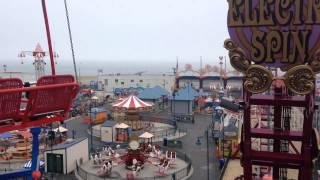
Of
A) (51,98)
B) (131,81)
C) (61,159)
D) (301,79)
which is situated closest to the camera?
(51,98)

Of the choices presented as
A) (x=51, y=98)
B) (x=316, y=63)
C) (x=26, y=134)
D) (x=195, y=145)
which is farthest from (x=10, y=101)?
(x=26, y=134)

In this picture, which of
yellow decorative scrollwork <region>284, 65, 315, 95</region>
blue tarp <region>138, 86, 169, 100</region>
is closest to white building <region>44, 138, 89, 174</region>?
yellow decorative scrollwork <region>284, 65, 315, 95</region>

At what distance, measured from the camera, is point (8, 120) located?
19.8 ft

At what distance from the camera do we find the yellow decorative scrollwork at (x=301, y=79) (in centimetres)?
922

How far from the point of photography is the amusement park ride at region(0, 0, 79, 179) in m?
5.95

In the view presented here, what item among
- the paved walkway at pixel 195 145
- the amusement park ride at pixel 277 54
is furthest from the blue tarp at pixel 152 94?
the amusement park ride at pixel 277 54

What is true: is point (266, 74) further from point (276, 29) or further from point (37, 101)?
point (37, 101)

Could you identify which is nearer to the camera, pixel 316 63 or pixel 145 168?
pixel 316 63

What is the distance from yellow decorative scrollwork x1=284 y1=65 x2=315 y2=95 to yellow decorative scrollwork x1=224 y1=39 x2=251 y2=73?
3.88 feet

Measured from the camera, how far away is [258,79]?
9516 millimetres

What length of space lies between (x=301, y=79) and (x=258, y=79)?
1044 mm

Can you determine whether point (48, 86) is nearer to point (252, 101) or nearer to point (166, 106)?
point (252, 101)

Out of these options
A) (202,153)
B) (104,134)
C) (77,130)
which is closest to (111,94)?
(77,130)

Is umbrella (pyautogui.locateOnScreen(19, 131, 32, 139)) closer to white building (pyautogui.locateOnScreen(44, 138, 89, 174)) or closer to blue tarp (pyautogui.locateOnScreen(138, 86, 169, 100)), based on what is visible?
white building (pyautogui.locateOnScreen(44, 138, 89, 174))
